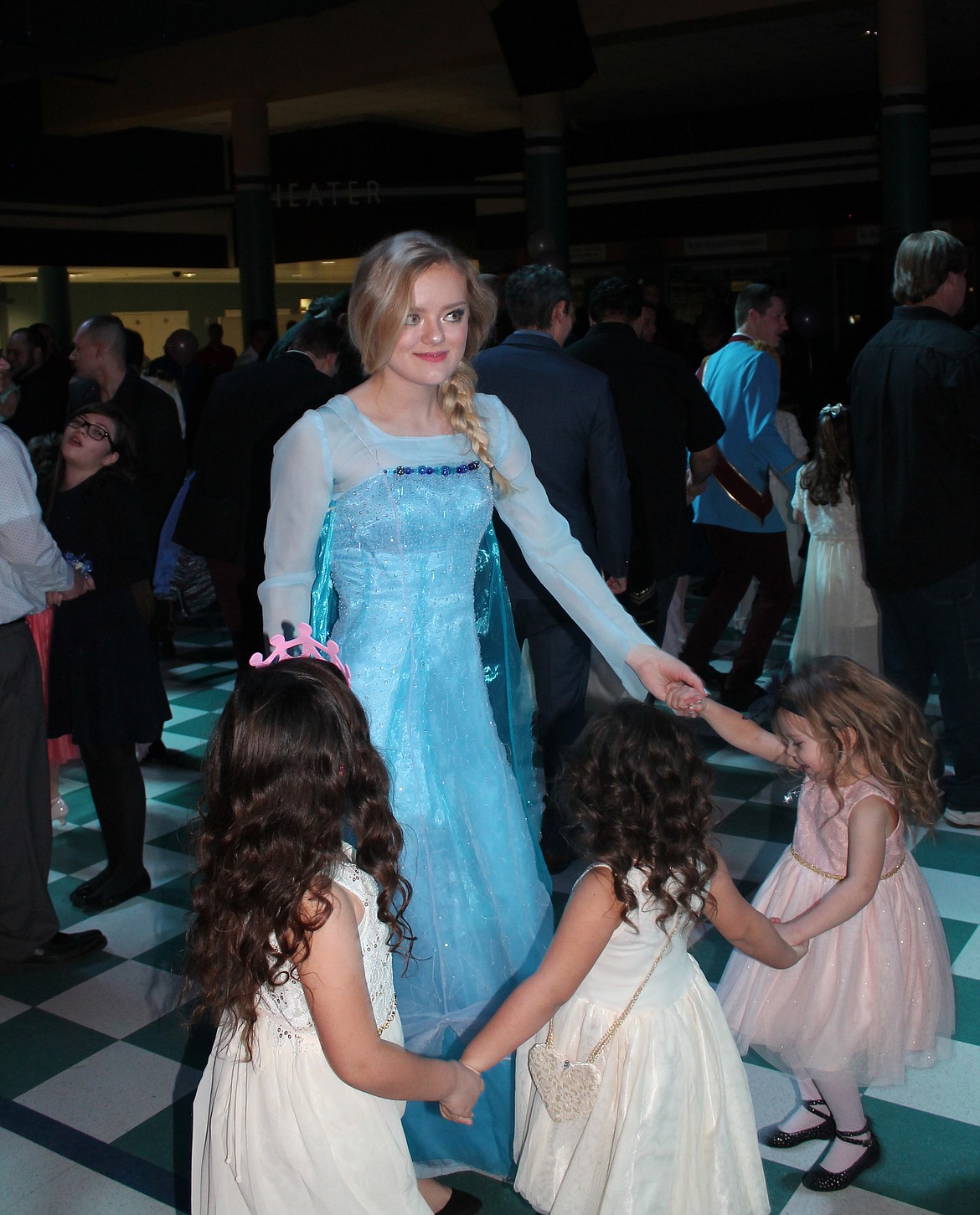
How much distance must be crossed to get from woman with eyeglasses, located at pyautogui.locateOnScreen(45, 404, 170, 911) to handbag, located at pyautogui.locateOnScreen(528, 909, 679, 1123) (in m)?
1.75

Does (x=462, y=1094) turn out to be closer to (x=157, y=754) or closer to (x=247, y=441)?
(x=247, y=441)

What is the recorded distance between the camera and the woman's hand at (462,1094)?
1506 millimetres

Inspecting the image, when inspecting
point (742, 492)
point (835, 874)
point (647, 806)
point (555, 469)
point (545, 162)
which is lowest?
point (835, 874)

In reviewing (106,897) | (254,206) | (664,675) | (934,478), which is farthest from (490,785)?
(254,206)

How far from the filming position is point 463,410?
2.14 metres

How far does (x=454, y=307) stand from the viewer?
6.68 ft

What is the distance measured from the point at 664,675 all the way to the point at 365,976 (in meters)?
0.77

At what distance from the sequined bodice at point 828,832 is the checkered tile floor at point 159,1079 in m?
0.29

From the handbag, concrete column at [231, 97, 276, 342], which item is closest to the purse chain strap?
the handbag

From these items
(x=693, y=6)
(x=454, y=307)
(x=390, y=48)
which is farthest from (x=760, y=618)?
(x=390, y=48)

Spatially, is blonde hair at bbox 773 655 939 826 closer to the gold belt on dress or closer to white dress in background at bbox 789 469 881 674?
the gold belt on dress

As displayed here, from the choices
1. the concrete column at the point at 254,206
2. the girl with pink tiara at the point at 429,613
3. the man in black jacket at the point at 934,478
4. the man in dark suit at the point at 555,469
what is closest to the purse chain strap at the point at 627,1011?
the girl with pink tiara at the point at 429,613

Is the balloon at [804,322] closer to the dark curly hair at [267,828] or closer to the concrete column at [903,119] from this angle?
the concrete column at [903,119]

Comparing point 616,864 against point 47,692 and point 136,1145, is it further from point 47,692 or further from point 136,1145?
point 47,692
